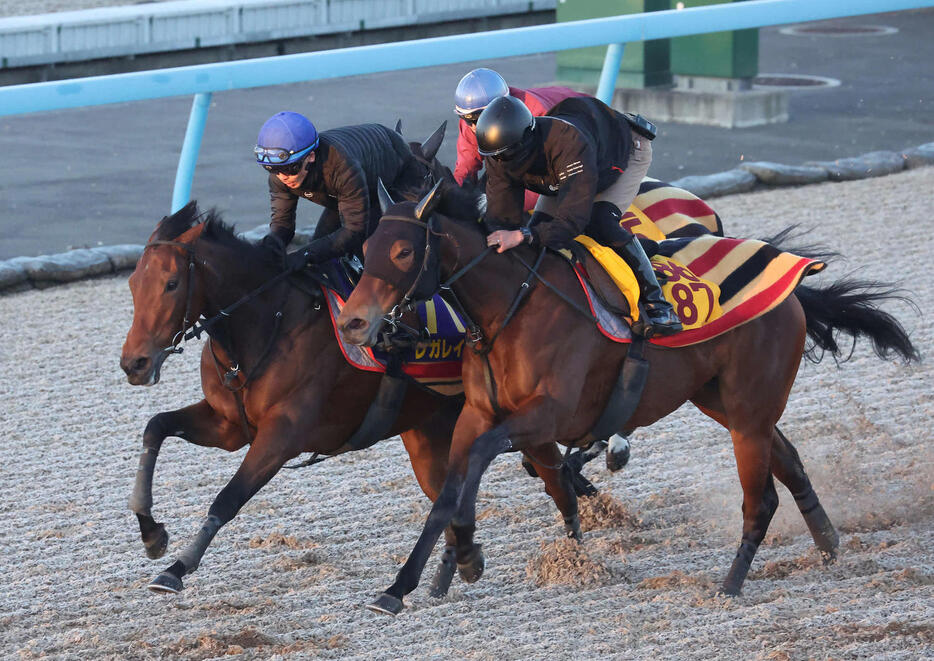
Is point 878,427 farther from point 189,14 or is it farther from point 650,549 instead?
point 189,14

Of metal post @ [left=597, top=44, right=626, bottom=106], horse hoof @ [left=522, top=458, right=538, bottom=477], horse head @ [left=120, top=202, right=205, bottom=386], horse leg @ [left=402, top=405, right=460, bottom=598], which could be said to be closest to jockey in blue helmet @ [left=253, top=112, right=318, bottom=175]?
horse head @ [left=120, top=202, right=205, bottom=386]

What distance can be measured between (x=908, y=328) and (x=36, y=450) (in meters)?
4.95

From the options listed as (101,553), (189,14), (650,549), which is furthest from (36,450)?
(189,14)

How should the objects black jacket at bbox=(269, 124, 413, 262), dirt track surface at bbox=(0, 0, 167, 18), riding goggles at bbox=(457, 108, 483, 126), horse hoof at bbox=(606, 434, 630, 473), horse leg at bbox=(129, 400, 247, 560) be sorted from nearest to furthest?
horse leg at bbox=(129, 400, 247, 560)
black jacket at bbox=(269, 124, 413, 262)
riding goggles at bbox=(457, 108, 483, 126)
horse hoof at bbox=(606, 434, 630, 473)
dirt track surface at bbox=(0, 0, 167, 18)

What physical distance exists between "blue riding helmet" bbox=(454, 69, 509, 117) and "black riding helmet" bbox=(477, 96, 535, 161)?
434 millimetres

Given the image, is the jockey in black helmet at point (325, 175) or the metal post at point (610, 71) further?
the metal post at point (610, 71)

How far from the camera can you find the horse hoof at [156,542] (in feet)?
15.0

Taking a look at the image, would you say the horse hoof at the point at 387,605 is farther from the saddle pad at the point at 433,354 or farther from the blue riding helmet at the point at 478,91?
the blue riding helmet at the point at 478,91

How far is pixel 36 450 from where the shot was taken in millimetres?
6453

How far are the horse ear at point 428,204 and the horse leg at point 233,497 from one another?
37.8 inches

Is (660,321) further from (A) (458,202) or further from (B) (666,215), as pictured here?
(B) (666,215)

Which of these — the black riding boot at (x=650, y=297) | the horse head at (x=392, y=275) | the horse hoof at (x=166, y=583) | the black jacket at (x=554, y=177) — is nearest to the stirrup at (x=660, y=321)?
the black riding boot at (x=650, y=297)

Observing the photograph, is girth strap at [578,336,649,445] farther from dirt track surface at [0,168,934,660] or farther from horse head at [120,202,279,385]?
horse head at [120,202,279,385]

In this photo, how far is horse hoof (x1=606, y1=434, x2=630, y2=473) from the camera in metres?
6.00
